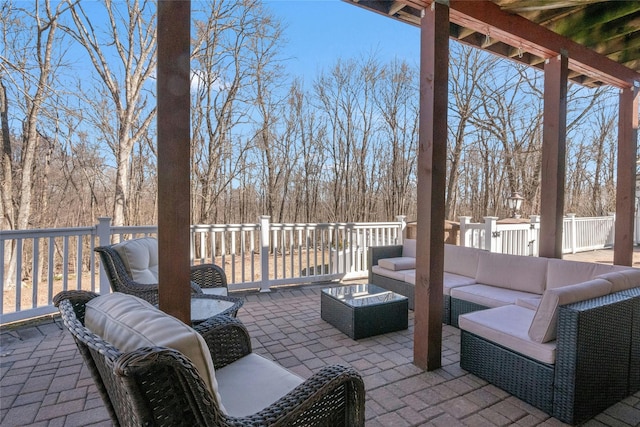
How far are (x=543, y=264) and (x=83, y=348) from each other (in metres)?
4.00

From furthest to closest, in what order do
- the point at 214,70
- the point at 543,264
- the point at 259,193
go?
the point at 259,193
the point at 214,70
the point at 543,264

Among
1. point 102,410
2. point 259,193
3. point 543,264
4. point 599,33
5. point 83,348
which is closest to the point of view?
point 83,348

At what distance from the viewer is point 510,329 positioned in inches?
96.7

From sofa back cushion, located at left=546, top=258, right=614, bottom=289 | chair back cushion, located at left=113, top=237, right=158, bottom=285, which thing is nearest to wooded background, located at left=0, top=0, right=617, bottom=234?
chair back cushion, located at left=113, top=237, right=158, bottom=285

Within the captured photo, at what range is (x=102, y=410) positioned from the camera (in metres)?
2.23

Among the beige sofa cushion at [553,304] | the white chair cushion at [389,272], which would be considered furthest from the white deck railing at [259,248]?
the beige sofa cushion at [553,304]

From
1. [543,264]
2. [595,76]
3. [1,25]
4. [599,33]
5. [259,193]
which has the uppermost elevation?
[1,25]

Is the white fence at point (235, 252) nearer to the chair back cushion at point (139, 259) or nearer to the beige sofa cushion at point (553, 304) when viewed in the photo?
the chair back cushion at point (139, 259)

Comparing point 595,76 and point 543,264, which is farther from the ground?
point 595,76

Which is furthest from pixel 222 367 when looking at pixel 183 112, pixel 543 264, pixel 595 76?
pixel 595 76

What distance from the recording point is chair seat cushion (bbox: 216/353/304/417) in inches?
57.2

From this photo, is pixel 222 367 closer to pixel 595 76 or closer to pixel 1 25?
pixel 595 76

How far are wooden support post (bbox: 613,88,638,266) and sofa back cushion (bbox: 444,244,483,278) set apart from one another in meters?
2.46

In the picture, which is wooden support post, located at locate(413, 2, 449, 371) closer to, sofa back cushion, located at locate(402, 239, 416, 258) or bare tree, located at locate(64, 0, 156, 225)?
sofa back cushion, located at locate(402, 239, 416, 258)
